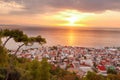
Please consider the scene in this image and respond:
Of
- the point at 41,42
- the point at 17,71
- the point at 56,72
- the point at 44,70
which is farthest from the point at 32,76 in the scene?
the point at 56,72

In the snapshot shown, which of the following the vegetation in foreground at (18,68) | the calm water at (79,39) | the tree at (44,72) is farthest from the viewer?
the calm water at (79,39)

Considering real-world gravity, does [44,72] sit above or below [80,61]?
above

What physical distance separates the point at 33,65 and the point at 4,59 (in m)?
4.45

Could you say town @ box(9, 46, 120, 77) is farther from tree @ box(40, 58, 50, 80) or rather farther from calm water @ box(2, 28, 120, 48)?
calm water @ box(2, 28, 120, 48)

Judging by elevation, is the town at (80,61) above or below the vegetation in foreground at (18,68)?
below

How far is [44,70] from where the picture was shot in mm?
10906

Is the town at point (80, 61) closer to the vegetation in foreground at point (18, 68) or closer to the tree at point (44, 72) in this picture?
the vegetation in foreground at point (18, 68)

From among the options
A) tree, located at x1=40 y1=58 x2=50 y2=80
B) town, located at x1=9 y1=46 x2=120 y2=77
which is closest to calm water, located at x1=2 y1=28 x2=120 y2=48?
town, located at x1=9 y1=46 x2=120 y2=77

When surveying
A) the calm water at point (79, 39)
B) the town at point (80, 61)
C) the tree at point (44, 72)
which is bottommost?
the calm water at point (79, 39)

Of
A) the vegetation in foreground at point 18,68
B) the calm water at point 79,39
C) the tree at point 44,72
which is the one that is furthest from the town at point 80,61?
the calm water at point 79,39

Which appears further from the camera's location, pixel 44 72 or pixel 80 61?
pixel 80 61

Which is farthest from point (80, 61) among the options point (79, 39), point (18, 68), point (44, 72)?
point (79, 39)

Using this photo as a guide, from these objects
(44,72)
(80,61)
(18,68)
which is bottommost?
(80,61)

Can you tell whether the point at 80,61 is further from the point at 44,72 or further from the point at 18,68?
the point at 18,68
